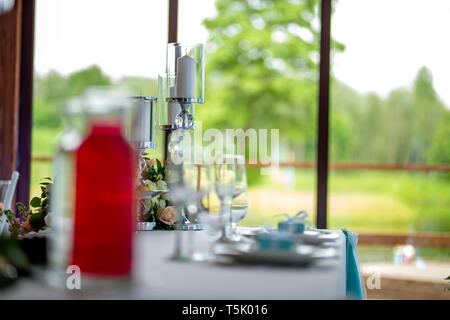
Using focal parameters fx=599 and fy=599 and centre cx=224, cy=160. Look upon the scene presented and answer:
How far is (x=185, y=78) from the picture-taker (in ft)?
6.06

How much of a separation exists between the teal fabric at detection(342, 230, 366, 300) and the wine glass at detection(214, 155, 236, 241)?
0.51 m

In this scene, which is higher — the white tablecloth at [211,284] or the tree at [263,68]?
the tree at [263,68]

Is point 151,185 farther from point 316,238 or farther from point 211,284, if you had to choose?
point 211,284

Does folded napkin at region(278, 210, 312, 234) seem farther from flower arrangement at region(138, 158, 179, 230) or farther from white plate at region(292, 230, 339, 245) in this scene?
flower arrangement at region(138, 158, 179, 230)

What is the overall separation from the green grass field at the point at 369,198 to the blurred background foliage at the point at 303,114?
0.01 m

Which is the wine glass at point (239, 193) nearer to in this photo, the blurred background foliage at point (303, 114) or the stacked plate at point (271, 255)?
the stacked plate at point (271, 255)

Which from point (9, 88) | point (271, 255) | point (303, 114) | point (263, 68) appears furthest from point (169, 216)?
point (263, 68)

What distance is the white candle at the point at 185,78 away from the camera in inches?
72.7

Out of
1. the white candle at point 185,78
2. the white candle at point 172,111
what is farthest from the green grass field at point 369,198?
the white candle at point 185,78

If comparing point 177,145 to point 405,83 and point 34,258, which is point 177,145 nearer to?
point 34,258

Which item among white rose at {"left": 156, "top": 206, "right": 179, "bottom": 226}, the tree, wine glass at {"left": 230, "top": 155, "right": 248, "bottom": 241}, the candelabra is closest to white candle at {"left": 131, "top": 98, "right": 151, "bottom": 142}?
the candelabra

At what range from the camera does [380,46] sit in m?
6.06

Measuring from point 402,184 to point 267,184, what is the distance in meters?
2.10

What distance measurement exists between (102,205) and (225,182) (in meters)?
0.41
